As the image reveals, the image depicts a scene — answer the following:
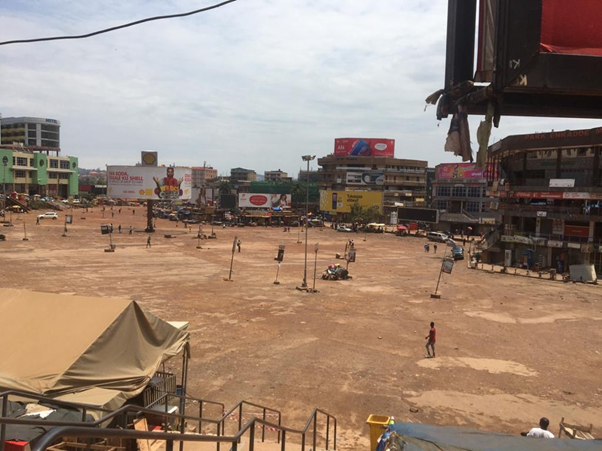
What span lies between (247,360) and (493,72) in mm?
14141

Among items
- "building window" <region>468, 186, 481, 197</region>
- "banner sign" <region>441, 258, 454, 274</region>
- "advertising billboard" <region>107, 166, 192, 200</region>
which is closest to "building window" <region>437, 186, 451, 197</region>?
"building window" <region>468, 186, 481, 197</region>

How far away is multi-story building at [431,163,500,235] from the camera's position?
8150cm

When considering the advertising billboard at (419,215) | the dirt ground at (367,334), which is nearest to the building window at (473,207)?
the advertising billboard at (419,215)

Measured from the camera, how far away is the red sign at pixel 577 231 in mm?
42281

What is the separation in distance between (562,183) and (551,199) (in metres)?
3.15

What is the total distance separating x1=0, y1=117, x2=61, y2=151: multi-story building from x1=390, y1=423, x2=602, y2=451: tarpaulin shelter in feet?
542

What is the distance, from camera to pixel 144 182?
2926 inches

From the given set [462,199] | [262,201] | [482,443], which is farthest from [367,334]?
[262,201]

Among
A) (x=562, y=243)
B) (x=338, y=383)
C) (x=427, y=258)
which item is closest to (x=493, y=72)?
(x=338, y=383)

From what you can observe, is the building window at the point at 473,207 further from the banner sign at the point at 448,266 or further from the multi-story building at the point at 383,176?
the banner sign at the point at 448,266

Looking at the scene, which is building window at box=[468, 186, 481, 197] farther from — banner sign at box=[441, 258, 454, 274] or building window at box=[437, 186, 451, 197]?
banner sign at box=[441, 258, 454, 274]

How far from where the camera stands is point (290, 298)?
2817 centimetres

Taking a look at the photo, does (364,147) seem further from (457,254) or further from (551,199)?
(551,199)

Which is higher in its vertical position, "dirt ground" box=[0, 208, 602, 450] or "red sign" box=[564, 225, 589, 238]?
"red sign" box=[564, 225, 589, 238]
